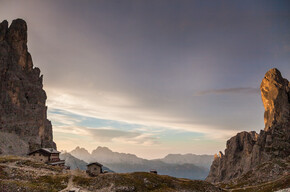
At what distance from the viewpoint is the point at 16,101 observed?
17388 cm

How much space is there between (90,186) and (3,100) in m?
144

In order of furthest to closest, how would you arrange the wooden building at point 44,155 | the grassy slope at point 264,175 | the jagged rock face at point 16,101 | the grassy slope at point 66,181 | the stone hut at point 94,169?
1. the jagged rock face at point 16,101
2. the grassy slope at point 264,175
3. the wooden building at point 44,155
4. the stone hut at point 94,169
5. the grassy slope at point 66,181

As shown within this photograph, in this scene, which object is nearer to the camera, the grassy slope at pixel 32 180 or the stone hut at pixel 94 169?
the grassy slope at pixel 32 180

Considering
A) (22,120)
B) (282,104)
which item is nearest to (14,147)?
(22,120)

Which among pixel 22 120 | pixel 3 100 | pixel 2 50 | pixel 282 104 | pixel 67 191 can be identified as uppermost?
pixel 2 50

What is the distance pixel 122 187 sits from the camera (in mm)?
67312

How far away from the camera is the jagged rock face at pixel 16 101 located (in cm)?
15726

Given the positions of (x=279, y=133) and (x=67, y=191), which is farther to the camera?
(x=279, y=133)

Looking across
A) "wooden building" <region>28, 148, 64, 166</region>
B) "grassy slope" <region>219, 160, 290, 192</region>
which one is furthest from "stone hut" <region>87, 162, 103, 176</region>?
→ "grassy slope" <region>219, 160, 290, 192</region>

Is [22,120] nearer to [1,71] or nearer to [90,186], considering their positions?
[1,71]

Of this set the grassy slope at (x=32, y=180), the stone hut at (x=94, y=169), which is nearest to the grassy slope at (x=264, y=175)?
the stone hut at (x=94, y=169)

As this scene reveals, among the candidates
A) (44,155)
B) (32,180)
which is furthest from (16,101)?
(32,180)

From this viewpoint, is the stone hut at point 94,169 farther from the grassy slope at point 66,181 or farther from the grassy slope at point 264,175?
the grassy slope at point 264,175

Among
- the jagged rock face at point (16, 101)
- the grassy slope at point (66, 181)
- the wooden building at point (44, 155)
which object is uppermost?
the jagged rock face at point (16, 101)
